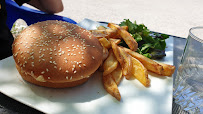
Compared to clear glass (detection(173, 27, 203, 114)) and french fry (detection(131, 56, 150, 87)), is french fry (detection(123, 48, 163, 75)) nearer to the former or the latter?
french fry (detection(131, 56, 150, 87))

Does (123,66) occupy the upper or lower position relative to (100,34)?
lower

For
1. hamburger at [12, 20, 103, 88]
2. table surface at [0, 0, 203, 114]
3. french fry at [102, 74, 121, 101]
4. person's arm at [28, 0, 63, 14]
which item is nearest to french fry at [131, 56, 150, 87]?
french fry at [102, 74, 121, 101]

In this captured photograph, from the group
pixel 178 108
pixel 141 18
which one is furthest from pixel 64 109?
pixel 141 18

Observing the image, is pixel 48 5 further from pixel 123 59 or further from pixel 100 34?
pixel 123 59

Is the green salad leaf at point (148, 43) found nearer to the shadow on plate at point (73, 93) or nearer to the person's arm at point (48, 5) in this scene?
the shadow on plate at point (73, 93)

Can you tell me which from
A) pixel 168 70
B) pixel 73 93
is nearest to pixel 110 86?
pixel 73 93

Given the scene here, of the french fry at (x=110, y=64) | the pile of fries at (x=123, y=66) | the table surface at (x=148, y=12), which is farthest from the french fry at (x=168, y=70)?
the table surface at (x=148, y=12)
